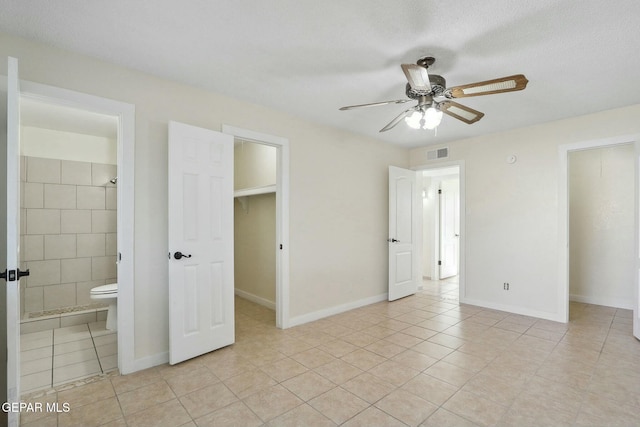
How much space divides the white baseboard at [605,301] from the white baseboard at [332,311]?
2921mm

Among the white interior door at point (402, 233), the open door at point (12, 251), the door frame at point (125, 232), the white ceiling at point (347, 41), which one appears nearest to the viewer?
the open door at point (12, 251)

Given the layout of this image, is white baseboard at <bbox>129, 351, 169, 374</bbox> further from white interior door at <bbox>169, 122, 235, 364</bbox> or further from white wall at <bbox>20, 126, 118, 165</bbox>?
white wall at <bbox>20, 126, 118, 165</bbox>

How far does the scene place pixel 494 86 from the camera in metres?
2.04

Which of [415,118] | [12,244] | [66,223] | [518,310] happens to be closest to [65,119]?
[66,223]

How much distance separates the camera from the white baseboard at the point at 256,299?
14.3 feet

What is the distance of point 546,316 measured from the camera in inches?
153

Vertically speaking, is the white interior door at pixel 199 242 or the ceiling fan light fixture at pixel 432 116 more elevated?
the ceiling fan light fixture at pixel 432 116

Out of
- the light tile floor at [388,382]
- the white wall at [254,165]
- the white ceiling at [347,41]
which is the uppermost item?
the white ceiling at [347,41]

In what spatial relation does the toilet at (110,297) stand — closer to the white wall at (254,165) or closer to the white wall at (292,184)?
the white wall at (292,184)

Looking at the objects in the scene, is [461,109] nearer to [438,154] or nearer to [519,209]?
[519,209]

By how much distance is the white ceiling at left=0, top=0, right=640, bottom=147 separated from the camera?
182 centimetres

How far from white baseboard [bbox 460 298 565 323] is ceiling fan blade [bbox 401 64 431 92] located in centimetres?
344

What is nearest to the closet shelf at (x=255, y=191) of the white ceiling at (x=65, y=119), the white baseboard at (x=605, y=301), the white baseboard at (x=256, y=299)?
the white baseboard at (x=256, y=299)

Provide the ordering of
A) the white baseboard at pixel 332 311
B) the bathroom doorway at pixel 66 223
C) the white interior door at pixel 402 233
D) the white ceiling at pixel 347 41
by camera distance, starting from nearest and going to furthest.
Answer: the white ceiling at pixel 347 41, the bathroom doorway at pixel 66 223, the white baseboard at pixel 332 311, the white interior door at pixel 402 233
